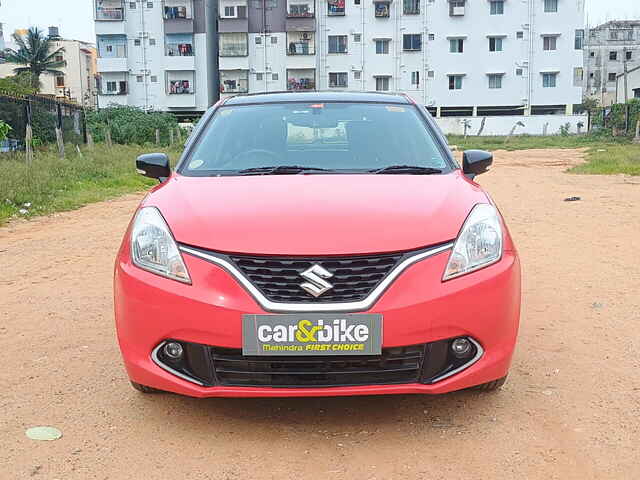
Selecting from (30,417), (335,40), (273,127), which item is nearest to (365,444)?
(30,417)

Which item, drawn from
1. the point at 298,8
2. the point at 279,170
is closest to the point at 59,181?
the point at 279,170

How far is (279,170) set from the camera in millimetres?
3773

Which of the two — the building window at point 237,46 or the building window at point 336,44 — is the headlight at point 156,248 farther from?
the building window at point 237,46

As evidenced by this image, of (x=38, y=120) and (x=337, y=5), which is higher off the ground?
(x=337, y=5)

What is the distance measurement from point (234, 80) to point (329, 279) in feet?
179

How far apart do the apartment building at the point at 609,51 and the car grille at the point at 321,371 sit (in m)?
82.8

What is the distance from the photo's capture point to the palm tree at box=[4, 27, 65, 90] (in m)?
63.8

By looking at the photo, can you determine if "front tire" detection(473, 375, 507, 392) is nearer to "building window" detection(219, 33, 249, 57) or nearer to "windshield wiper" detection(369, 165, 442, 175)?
"windshield wiper" detection(369, 165, 442, 175)

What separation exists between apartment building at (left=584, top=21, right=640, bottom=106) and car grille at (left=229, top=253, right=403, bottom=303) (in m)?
82.9

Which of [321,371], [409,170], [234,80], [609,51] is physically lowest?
[321,371]

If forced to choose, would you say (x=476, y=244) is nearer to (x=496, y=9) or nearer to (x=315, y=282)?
(x=315, y=282)

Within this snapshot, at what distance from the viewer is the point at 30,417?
3229 mm

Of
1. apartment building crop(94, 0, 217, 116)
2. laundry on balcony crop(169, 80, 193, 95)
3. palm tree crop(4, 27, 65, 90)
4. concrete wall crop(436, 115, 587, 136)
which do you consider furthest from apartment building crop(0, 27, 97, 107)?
concrete wall crop(436, 115, 587, 136)

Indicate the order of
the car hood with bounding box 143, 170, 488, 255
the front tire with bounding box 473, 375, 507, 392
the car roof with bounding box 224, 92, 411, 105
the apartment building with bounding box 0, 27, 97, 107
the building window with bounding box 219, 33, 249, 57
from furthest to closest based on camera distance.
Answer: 1. the apartment building with bounding box 0, 27, 97, 107
2. the building window with bounding box 219, 33, 249, 57
3. the car roof with bounding box 224, 92, 411, 105
4. the front tire with bounding box 473, 375, 507, 392
5. the car hood with bounding box 143, 170, 488, 255
